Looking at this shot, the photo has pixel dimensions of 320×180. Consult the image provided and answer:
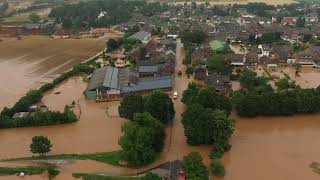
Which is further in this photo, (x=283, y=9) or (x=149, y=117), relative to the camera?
(x=283, y=9)

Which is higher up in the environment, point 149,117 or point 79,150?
point 149,117

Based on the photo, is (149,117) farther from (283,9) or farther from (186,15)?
(283,9)

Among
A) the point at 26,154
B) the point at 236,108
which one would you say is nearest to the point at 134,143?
the point at 26,154

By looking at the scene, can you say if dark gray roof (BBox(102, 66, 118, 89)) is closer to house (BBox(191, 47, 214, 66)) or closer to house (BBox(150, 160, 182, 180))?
house (BBox(191, 47, 214, 66))

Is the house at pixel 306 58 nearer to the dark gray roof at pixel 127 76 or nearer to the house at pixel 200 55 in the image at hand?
the house at pixel 200 55

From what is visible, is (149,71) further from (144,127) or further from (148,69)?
(144,127)

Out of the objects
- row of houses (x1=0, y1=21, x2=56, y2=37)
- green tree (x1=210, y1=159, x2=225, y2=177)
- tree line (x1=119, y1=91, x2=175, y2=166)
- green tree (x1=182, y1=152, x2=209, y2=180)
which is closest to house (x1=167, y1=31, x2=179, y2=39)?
row of houses (x1=0, y1=21, x2=56, y2=37)

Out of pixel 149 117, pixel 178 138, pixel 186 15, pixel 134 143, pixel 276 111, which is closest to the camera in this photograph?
pixel 134 143
